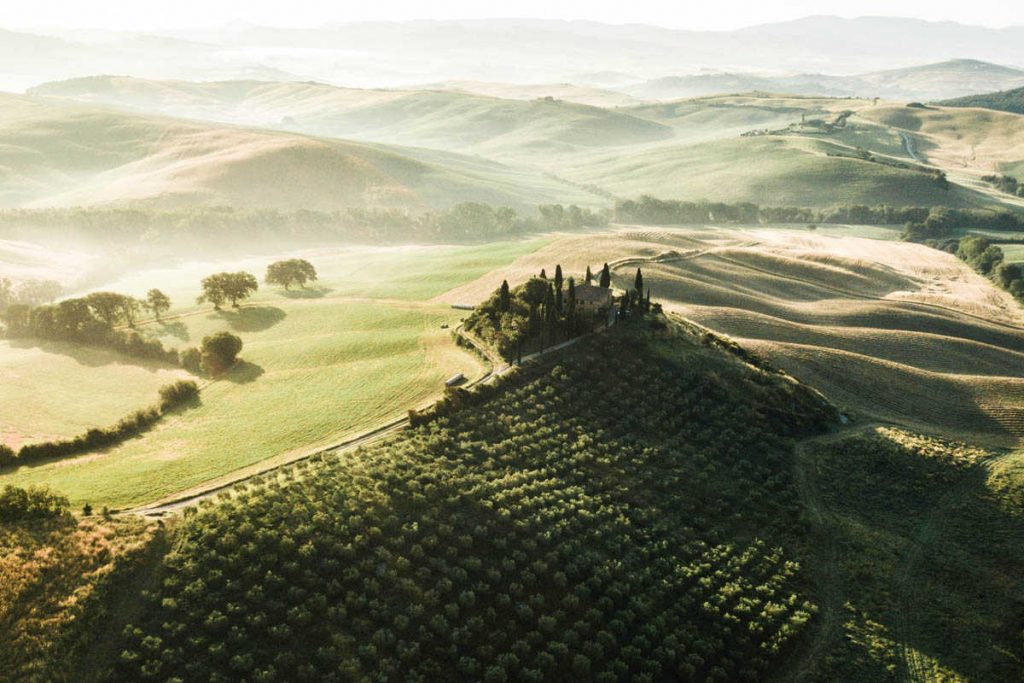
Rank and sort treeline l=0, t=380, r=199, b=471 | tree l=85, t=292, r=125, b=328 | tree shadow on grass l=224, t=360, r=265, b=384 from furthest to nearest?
1. tree l=85, t=292, r=125, b=328
2. tree shadow on grass l=224, t=360, r=265, b=384
3. treeline l=0, t=380, r=199, b=471

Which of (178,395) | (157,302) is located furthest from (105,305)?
(178,395)

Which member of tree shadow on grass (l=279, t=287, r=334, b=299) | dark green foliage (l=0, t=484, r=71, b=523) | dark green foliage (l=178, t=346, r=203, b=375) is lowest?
dark green foliage (l=0, t=484, r=71, b=523)

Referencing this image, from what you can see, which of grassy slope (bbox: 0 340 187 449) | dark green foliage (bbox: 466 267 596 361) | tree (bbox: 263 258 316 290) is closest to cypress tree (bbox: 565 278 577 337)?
dark green foliage (bbox: 466 267 596 361)

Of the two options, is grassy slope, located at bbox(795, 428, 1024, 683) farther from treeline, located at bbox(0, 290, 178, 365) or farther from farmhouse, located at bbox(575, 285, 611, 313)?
treeline, located at bbox(0, 290, 178, 365)

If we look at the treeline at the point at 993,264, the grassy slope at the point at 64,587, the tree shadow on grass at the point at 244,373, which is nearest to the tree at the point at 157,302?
the tree shadow on grass at the point at 244,373

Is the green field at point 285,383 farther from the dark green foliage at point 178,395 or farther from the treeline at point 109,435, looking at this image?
the dark green foliage at point 178,395

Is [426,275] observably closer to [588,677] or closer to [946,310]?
[588,677]
